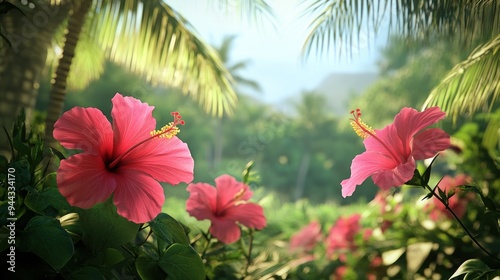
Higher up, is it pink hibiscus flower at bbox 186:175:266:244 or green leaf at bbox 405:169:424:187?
green leaf at bbox 405:169:424:187

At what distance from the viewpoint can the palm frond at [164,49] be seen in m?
3.08

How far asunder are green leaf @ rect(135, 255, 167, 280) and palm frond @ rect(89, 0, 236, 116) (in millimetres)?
2418

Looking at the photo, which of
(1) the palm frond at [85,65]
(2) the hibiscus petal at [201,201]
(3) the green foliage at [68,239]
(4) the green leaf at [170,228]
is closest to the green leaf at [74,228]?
(3) the green foliage at [68,239]

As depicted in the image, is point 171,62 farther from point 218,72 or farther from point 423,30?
point 423,30

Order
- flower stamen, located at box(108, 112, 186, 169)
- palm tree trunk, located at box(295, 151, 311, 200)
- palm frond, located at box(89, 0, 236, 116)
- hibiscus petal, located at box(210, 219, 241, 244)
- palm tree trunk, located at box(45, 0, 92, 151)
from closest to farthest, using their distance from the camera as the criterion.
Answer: flower stamen, located at box(108, 112, 186, 169) < hibiscus petal, located at box(210, 219, 241, 244) < palm tree trunk, located at box(45, 0, 92, 151) < palm frond, located at box(89, 0, 236, 116) < palm tree trunk, located at box(295, 151, 311, 200)

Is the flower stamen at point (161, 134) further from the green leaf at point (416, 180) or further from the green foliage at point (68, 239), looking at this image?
the green leaf at point (416, 180)

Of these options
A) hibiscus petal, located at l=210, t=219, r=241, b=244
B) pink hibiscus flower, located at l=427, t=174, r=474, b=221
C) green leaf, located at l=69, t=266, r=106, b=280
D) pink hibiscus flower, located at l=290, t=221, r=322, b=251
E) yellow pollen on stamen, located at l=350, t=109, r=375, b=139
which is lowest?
pink hibiscus flower, located at l=290, t=221, r=322, b=251

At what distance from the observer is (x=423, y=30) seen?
1698mm

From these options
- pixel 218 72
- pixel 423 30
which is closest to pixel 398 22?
pixel 423 30

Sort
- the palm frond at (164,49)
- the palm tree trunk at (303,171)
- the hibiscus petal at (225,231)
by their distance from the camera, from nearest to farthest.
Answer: the hibiscus petal at (225,231)
the palm frond at (164,49)
the palm tree trunk at (303,171)

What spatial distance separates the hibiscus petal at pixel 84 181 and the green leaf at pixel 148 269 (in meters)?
0.11

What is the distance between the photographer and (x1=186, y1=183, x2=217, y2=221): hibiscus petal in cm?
109

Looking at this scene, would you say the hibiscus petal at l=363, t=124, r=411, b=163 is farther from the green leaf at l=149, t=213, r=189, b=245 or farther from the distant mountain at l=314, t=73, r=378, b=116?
the distant mountain at l=314, t=73, r=378, b=116

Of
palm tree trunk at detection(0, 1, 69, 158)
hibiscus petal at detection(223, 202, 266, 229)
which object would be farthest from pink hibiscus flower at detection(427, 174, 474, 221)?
palm tree trunk at detection(0, 1, 69, 158)
